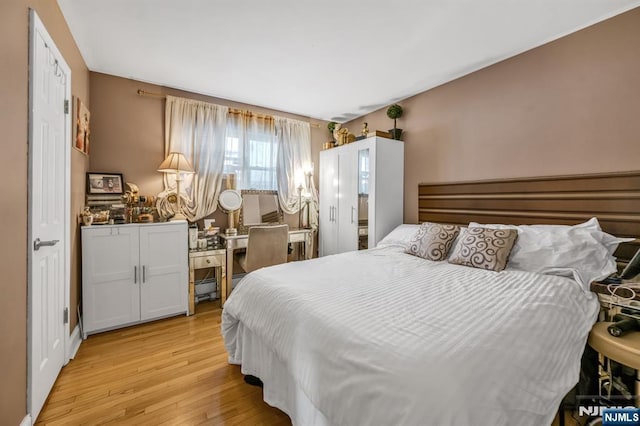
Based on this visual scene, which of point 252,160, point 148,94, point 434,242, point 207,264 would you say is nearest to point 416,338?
point 434,242

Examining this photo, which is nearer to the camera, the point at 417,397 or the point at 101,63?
the point at 417,397

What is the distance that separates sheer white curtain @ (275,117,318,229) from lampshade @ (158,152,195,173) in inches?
50.7

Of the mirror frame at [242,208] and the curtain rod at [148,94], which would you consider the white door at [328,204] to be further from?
the curtain rod at [148,94]

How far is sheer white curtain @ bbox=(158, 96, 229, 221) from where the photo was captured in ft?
10.6

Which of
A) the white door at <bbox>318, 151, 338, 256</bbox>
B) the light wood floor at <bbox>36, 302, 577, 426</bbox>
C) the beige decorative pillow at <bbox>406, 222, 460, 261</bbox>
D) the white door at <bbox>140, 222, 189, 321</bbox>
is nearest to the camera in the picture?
the light wood floor at <bbox>36, 302, 577, 426</bbox>

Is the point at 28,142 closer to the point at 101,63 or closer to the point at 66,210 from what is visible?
the point at 66,210

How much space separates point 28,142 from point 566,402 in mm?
3411

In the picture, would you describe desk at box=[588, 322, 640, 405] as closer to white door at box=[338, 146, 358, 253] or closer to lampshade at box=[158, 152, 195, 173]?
white door at box=[338, 146, 358, 253]

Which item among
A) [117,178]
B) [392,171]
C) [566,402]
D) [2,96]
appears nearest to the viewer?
[2,96]

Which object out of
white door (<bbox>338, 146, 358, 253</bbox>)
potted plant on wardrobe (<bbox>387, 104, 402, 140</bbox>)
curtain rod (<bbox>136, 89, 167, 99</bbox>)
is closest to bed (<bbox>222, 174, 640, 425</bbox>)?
white door (<bbox>338, 146, 358, 253</bbox>)

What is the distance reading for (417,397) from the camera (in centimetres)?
84

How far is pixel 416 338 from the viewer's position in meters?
1.05

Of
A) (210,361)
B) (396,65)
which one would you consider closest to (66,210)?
(210,361)

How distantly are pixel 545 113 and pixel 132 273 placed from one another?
161 inches
